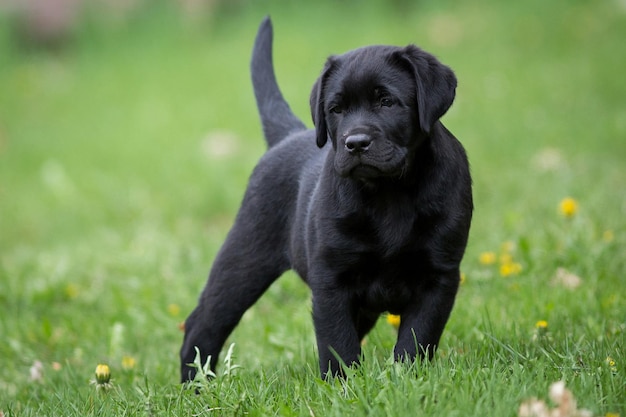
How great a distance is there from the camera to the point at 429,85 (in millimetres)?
2797

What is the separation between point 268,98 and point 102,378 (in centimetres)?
140

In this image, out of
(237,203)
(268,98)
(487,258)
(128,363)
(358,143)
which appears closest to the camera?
(358,143)

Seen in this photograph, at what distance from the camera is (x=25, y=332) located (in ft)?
14.3

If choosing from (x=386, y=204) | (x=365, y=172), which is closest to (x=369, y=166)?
(x=365, y=172)

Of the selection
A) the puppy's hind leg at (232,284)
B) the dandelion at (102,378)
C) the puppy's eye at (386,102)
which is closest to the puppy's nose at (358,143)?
the puppy's eye at (386,102)

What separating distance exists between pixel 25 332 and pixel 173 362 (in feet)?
3.08

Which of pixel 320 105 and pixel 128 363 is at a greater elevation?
pixel 320 105

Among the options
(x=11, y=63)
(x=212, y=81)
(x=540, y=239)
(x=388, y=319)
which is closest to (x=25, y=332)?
(x=388, y=319)

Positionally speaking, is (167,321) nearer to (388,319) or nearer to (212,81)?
(388,319)

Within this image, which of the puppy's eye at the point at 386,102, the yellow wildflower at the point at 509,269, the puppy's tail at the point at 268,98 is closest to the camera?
→ the puppy's eye at the point at 386,102

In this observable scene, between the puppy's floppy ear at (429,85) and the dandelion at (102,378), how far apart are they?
1345 mm

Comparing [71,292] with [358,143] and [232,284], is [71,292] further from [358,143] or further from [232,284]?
[358,143]

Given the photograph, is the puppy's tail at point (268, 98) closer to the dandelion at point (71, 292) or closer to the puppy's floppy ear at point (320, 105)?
the puppy's floppy ear at point (320, 105)

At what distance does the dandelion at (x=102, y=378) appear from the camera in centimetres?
301
